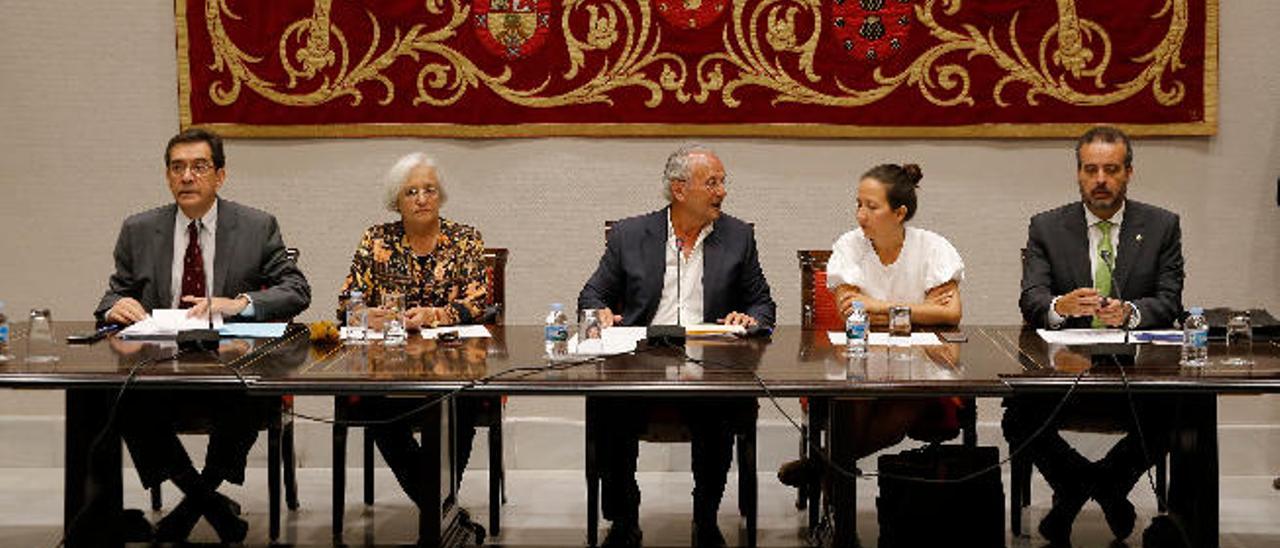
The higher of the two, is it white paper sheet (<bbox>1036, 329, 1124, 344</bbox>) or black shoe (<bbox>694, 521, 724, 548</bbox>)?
white paper sheet (<bbox>1036, 329, 1124, 344</bbox>)

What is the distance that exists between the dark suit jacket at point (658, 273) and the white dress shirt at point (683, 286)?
2 cm

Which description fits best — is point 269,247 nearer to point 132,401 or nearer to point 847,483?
point 132,401

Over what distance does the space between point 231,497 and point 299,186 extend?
3.72 feet

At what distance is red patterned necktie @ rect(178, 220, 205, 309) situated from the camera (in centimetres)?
501

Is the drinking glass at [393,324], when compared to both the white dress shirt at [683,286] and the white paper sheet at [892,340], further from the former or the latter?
the white paper sheet at [892,340]

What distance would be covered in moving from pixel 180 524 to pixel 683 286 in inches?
64.9

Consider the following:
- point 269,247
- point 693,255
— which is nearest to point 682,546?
point 693,255

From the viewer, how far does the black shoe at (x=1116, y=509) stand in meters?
4.80

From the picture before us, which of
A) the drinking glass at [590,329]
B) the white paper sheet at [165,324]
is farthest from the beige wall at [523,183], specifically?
the drinking glass at [590,329]

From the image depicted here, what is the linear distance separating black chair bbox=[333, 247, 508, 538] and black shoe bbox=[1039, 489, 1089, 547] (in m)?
1.64

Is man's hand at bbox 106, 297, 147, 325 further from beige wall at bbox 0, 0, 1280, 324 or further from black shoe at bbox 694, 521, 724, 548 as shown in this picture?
black shoe at bbox 694, 521, 724, 548

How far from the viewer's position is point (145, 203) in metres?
5.99

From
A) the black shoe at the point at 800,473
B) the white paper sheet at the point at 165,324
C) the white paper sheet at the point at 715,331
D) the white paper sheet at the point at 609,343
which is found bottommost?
the black shoe at the point at 800,473

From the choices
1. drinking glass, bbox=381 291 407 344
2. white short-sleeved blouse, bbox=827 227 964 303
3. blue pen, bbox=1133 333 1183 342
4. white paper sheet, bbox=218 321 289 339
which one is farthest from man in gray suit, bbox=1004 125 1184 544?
white paper sheet, bbox=218 321 289 339
